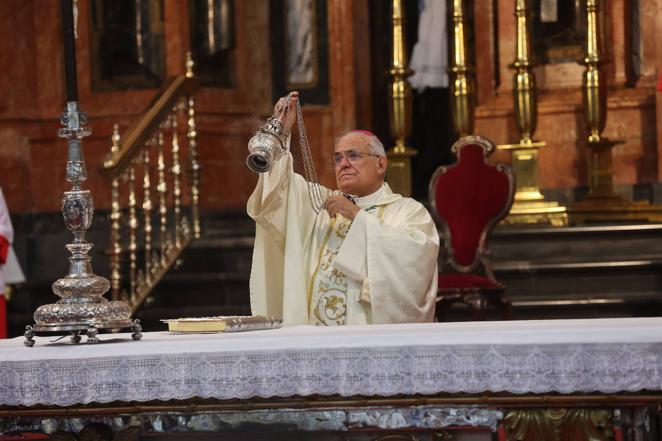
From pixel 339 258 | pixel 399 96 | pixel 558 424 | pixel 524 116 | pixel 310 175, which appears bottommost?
pixel 558 424

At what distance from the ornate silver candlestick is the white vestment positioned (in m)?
1.41

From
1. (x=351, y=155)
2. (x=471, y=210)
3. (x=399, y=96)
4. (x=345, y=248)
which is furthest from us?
(x=399, y=96)

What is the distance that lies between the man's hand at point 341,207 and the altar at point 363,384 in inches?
60.1

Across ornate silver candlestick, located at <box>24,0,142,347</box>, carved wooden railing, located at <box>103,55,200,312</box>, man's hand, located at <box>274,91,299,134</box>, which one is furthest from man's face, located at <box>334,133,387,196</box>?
carved wooden railing, located at <box>103,55,200,312</box>

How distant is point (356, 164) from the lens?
5930mm

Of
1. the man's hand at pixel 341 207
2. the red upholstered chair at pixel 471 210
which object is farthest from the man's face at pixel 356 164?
the red upholstered chair at pixel 471 210

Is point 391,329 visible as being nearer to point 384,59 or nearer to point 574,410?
point 574,410

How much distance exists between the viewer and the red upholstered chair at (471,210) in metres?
8.13

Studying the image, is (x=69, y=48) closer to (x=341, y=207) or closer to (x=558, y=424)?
(x=341, y=207)

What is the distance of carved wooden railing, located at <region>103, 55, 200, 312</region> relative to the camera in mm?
9023

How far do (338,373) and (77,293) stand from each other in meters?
0.90

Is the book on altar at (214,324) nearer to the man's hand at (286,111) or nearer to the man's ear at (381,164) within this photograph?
the man's hand at (286,111)

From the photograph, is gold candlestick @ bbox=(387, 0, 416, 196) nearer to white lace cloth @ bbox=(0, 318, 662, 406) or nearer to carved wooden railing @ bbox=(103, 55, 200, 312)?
carved wooden railing @ bbox=(103, 55, 200, 312)

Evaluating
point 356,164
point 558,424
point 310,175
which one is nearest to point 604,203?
point 356,164
